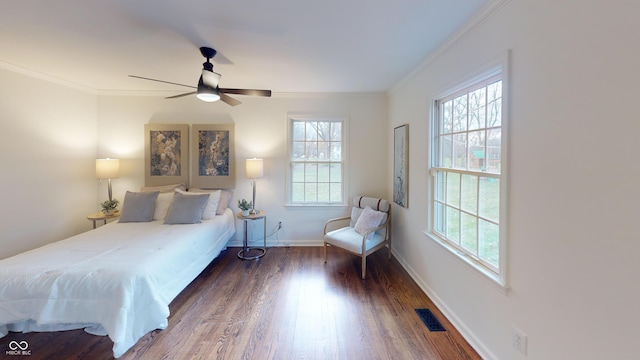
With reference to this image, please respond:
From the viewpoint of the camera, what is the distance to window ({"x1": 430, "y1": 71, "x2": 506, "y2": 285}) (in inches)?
72.4

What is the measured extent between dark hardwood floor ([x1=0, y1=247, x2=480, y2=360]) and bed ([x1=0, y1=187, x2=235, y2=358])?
0.53 ft

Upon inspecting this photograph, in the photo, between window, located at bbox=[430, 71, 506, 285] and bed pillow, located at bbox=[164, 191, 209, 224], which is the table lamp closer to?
bed pillow, located at bbox=[164, 191, 209, 224]

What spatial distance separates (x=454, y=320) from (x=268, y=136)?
339 centimetres

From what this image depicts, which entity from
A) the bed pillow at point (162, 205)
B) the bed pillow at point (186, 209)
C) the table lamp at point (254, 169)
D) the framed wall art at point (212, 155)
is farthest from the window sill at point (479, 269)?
the bed pillow at point (162, 205)

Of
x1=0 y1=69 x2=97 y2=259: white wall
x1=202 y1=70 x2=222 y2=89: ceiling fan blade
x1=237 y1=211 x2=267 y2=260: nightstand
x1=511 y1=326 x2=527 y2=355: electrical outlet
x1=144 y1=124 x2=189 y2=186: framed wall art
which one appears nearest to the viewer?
x1=511 y1=326 x2=527 y2=355: electrical outlet

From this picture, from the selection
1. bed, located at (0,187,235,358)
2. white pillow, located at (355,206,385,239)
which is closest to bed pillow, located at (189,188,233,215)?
bed, located at (0,187,235,358)

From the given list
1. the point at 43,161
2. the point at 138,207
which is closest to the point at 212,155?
the point at 138,207

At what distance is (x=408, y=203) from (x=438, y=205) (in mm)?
661

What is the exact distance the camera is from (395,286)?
298 cm

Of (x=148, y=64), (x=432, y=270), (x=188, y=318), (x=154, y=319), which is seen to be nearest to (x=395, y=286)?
(x=432, y=270)

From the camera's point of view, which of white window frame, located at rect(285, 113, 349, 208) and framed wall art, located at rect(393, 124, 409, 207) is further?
white window frame, located at rect(285, 113, 349, 208)

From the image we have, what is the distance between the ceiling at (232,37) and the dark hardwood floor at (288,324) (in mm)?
2519

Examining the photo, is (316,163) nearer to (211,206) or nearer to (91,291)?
(211,206)

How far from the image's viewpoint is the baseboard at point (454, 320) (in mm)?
1882
